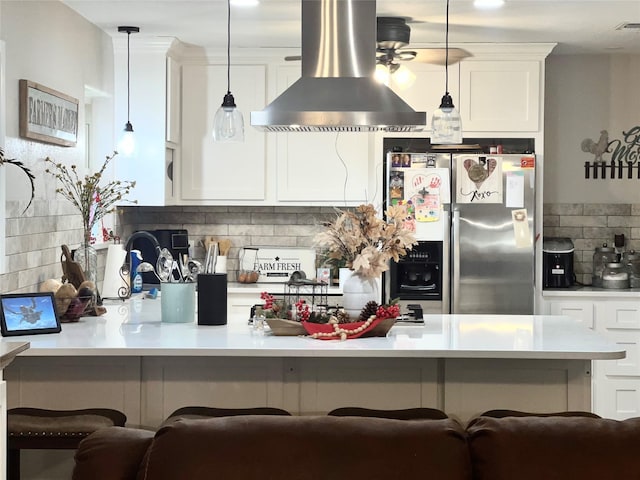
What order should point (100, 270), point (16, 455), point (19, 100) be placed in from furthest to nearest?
point (100, 270) < point (19, 100) < point (16, 455)

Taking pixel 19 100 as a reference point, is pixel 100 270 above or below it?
below

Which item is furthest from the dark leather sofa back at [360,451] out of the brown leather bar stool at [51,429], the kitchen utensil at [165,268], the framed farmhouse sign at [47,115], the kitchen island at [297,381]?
the framed farmhouse sign at [47,115]

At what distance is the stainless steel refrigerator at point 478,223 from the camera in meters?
5.41

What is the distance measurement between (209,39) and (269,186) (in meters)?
1.00

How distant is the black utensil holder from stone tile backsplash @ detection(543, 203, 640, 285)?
10.0ft

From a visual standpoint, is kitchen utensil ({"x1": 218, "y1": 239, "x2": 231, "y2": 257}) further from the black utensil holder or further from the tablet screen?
the tablet screen

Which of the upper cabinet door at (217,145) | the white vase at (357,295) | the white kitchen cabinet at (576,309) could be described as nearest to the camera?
the white vase at (357,295)

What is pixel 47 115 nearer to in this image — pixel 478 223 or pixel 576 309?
pixel 478 223

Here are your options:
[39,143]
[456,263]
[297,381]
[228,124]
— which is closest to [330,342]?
[297,381]

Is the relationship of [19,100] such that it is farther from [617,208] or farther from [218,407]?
[617,208]

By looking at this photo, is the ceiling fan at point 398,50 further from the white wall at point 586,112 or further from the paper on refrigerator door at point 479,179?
the white wall at point 586,112

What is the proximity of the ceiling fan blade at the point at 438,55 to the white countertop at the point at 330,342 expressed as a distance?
227 centimetres

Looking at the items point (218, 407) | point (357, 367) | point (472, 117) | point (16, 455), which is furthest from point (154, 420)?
point (472, 117)

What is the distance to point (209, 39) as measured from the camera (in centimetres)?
549
